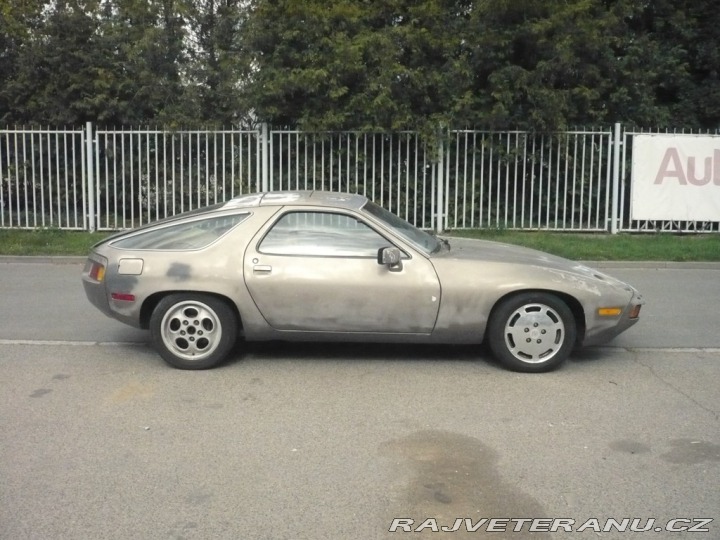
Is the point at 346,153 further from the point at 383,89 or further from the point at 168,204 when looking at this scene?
the point at 168,204

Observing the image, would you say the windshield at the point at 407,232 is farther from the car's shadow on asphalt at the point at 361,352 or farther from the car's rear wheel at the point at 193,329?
the car's rear wheel at the point at 193,329

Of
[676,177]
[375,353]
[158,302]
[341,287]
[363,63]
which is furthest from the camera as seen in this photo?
[676,177]

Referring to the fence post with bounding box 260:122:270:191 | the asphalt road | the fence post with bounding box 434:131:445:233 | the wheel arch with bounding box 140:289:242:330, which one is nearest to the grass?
the fence post with bounding box 434:131:445:233

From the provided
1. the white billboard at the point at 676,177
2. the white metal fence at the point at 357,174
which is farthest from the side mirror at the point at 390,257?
the white billboard at the point at 676,177

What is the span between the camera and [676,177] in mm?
15695

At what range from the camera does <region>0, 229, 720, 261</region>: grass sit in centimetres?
1344

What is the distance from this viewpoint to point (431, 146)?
51.4 feet

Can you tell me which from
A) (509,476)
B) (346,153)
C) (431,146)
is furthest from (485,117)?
(509,476)

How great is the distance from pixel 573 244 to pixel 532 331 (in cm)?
862

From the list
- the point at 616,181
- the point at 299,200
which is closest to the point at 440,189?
the point at 616,181

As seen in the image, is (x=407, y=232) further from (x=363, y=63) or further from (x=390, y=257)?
(x=363, y=63)

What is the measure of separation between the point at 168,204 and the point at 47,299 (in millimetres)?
6977

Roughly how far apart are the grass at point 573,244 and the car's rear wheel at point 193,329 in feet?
25.9

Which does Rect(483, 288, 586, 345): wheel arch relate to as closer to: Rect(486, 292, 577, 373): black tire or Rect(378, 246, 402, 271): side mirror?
Rect(486, 292, 577, 373): black tire
